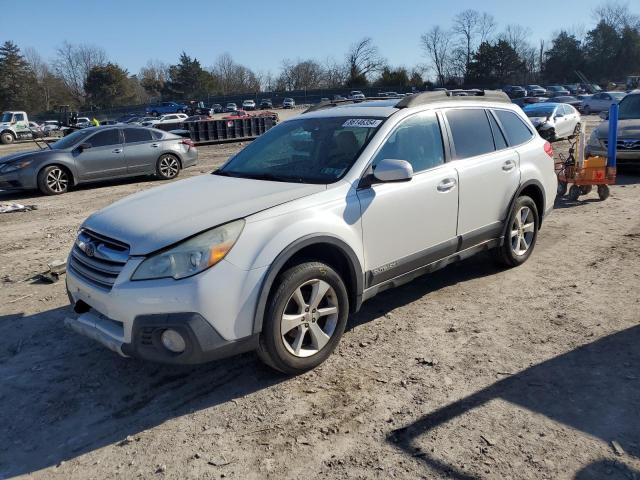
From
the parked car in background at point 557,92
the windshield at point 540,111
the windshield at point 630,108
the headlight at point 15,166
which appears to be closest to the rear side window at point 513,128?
the windshield at point 630,108

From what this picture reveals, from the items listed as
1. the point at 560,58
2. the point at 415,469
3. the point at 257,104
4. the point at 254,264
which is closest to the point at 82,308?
the point at 254,264

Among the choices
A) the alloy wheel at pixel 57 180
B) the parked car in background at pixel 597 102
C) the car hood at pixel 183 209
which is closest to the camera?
the car hood at pixel 183 209

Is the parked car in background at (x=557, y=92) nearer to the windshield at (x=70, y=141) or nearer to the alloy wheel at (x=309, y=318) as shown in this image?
the windshield at (x=70, y=141)

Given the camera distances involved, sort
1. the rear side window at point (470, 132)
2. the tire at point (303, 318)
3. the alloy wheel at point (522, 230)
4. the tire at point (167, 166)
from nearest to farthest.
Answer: the tire at point (303, 318) < the rear side window at point (470, 132) < the alloy wheel at point (522, 230) < the tire at point (167, 166)

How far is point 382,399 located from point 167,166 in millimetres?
11986

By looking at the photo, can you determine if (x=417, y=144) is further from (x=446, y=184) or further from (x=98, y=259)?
(x=98, y=259)

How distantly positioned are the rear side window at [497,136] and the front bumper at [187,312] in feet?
10.2

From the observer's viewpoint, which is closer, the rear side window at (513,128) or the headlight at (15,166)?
the rear side window at (513,128)

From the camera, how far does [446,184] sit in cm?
453

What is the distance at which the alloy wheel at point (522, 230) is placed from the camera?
5.55 m

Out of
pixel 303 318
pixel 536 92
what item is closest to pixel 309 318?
pixel 303 318

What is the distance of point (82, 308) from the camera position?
3.69 m

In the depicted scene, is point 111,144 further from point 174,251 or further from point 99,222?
point 174,251

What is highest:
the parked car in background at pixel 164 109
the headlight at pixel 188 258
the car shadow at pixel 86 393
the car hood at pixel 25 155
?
the parked car in background at pixel 164 109
